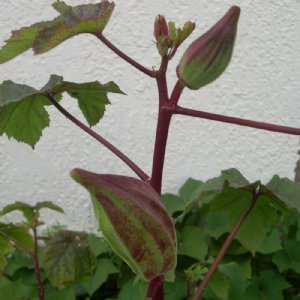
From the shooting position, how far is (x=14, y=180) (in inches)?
53.1

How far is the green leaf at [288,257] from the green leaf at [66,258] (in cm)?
41

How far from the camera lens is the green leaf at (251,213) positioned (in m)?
0.77

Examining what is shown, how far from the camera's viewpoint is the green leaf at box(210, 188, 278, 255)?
0.77 metres

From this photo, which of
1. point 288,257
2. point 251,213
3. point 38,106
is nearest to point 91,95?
point 38,106

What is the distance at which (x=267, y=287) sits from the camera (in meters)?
1.05

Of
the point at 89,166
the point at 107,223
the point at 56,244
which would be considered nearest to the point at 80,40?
the point at 89,166

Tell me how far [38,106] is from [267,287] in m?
0.59

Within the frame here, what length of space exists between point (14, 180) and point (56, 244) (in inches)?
20.8

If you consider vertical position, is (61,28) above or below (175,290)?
above

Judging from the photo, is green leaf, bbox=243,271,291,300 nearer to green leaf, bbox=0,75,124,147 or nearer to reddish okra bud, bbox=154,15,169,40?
green leaf, bbox=0,75,124,147

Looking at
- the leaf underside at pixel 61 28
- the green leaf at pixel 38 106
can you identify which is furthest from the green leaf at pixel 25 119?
the leaf underside at pixel 61 28

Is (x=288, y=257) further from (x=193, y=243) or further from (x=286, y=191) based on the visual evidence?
(x=286, y=191)

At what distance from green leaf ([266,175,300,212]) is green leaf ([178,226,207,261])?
1.33 feet

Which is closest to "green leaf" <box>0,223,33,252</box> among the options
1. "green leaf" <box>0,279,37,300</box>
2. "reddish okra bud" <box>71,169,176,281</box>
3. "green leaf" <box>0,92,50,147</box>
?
"green leaf" <box>0,279,37,300</box>
